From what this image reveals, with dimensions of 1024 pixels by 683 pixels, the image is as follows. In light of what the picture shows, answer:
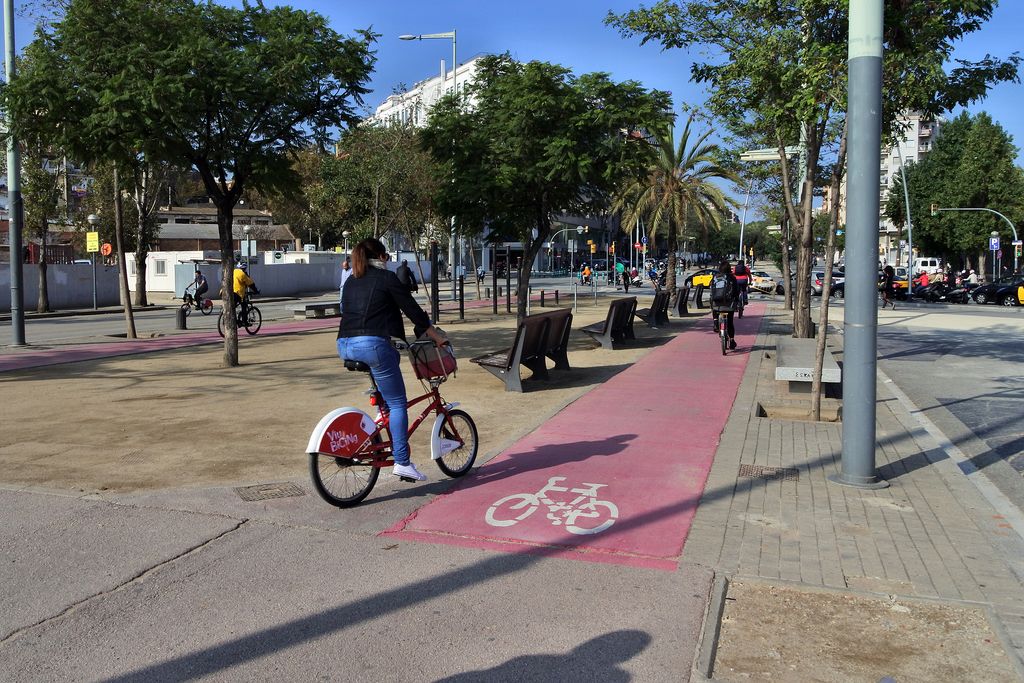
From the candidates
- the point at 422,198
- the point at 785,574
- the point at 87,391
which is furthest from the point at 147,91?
the point at 422,198

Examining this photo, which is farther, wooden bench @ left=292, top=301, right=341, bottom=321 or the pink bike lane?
wooden bench @ left=292, top=301, right=341, bottom=321

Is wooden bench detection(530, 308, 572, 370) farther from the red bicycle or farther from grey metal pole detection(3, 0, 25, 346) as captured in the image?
grey metal pole detection(3, 0, 25, 346)

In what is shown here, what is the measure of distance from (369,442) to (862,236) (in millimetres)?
3838

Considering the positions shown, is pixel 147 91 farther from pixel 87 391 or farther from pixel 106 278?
pixel 106 278

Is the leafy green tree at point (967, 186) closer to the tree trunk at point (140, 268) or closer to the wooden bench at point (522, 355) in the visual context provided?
the tree trunk at point (140, 268)

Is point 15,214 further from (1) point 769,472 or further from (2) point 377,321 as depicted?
(1) point 769,472

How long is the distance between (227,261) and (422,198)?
62.4 feet

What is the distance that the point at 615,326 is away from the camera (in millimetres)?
16969

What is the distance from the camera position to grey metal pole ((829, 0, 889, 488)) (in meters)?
6.45

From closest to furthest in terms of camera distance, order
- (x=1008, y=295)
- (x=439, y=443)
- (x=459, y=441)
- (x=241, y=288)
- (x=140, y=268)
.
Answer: (x=439, y=443) < (x=459, y=441) < (x=241, y=288) < (x=140, y=268) < (x=1008, y=295)

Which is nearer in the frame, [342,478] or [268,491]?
[342,478]

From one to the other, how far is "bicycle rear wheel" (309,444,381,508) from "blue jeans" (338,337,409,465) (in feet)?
0.52

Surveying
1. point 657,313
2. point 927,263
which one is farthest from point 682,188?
point 927,263

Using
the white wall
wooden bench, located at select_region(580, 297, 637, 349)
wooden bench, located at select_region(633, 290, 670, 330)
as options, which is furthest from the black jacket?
the white wall
